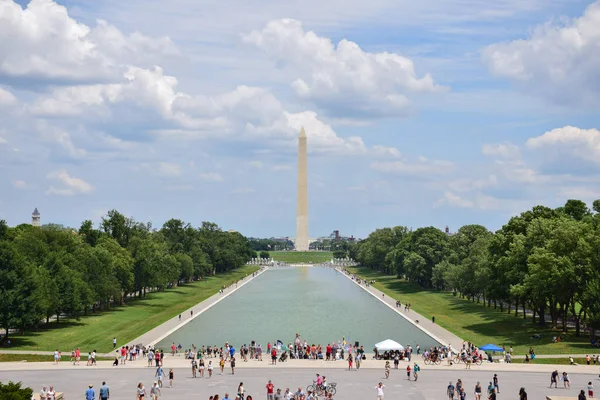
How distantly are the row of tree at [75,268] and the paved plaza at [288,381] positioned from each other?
1574 cm

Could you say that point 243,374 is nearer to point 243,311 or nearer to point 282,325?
point 282,325

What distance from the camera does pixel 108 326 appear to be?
236 feet

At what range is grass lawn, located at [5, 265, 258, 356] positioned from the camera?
194ft

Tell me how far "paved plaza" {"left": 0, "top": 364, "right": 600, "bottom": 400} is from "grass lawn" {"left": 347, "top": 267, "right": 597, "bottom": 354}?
12487mm

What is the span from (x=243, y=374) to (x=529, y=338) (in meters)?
28.1

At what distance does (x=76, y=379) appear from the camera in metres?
43.2

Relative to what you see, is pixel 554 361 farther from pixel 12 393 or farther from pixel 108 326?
pixel 108 326

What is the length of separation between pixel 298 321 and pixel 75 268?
80.7 feet

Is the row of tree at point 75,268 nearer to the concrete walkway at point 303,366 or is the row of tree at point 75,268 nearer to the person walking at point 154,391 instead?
the concrete walkway at point 303,366

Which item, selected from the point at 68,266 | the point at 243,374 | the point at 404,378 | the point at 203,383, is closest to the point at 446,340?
the point at 404,378

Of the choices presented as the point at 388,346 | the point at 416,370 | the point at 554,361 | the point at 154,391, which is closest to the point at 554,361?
the point at 554,361

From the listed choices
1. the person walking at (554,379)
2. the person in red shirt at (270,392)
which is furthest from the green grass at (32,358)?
the person walking at (554,379)

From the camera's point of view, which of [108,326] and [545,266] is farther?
[108,326]

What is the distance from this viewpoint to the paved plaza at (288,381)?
39219 mm
